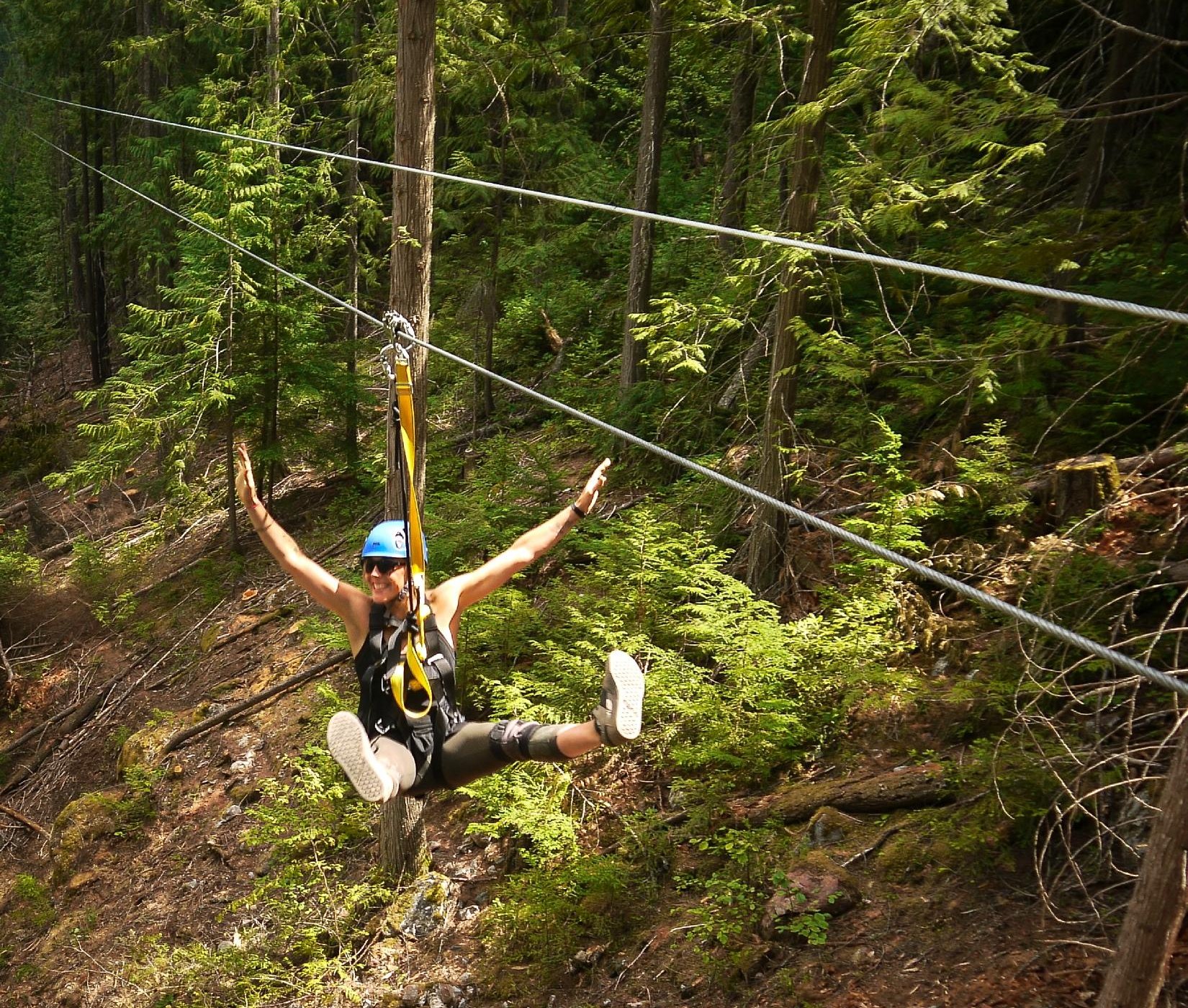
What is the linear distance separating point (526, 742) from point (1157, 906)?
2.56 meters

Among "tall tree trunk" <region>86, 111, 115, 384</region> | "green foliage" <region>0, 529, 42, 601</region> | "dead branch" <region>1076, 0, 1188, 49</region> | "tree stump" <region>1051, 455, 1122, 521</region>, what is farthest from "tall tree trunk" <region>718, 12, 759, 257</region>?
"tall tree trunk" <region>86, 111, 115, 384</region>

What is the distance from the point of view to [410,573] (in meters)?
4.40

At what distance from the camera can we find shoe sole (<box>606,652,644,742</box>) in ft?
13.3

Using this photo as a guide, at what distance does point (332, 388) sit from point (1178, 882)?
40.3 ft

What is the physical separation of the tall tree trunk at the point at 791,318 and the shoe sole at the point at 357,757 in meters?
4.09

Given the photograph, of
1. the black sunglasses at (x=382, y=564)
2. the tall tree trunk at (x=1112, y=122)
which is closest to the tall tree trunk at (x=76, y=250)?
the black sunglasses at (x=382, y=564)

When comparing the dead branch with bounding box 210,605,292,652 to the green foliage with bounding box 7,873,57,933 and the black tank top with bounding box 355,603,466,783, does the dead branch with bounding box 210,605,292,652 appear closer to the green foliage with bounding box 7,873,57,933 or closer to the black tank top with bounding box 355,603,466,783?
the green foliage with bounding box 7,873,57,933

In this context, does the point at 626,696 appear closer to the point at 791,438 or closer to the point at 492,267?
the point at 791,438

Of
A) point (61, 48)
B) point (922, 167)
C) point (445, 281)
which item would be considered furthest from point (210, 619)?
point (61, 48)

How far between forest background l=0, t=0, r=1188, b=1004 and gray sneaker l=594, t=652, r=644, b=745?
5.65ft

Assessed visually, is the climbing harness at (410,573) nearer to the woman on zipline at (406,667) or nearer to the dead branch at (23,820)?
the woman on zipline at (406,667)

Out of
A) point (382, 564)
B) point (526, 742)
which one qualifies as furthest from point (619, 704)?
point (382, 564)

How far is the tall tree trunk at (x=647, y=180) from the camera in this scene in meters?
10.6

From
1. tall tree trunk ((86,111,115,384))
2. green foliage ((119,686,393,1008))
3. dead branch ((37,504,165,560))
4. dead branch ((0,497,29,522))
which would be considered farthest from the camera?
tall tree trunk ((86,111,115,384))
